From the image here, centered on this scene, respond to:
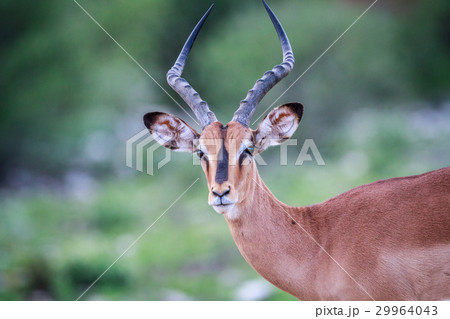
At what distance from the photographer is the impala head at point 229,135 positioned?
475 centimetres

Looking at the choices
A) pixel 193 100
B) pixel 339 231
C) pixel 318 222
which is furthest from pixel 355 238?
pixel 193 100

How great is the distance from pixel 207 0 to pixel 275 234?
1149 centimetres

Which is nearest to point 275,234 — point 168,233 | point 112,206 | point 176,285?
point 176,285

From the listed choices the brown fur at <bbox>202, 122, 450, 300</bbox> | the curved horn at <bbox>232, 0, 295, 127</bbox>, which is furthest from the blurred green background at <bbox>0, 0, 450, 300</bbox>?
the curved horn at <bbox>232, 0, 295, 127</bbox>

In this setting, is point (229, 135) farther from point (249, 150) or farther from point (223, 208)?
point (223, 208)

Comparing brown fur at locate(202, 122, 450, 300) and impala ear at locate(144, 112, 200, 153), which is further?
impala ear at locate(144, 112, 200, 153)

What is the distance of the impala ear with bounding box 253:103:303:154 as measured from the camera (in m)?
5.19

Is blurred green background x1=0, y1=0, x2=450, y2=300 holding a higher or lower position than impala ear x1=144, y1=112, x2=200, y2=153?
higher

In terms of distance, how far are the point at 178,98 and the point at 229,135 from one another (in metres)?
10.4

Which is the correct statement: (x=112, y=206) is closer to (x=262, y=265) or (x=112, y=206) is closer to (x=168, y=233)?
(x=168, y=233)

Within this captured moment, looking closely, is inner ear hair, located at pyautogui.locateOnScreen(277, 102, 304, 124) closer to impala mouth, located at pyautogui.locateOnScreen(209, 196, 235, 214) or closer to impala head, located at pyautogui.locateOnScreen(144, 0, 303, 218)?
impala head, located at pyautogui.locateOnScreen(144, 0, 303, 218)

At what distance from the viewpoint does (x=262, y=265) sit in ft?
16.5

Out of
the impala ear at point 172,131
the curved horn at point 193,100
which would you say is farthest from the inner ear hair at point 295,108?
the impala ear at point 172,131

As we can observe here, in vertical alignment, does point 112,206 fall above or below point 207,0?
below
